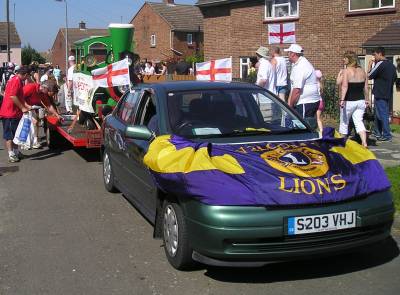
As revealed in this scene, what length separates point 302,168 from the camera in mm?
4324

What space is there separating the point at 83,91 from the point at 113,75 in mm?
1464

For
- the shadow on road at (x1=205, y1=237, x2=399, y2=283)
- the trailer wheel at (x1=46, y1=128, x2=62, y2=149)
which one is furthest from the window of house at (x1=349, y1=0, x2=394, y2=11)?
the shadow on road at (x1=205, y1=237, x2=399, y2=283)

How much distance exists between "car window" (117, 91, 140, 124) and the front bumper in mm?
2337

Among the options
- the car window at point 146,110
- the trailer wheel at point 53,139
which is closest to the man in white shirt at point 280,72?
the trailer wheel at point 53,139

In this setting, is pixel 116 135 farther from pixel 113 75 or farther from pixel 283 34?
pixel 283 34

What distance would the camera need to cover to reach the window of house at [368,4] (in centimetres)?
1875

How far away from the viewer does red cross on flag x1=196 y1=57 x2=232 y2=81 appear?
10.9m

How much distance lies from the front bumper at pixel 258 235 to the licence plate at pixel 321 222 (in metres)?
0.04

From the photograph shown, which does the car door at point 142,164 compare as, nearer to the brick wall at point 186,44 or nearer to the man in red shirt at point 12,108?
the man in red shirt at point 12,108

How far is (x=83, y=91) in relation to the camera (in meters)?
11.6

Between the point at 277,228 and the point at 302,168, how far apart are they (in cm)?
56

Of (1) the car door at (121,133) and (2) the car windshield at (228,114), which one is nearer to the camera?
(2) the car windshield at (228,114)

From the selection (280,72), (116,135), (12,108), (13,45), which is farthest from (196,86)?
(13,45)

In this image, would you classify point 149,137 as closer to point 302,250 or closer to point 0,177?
point 302,250
